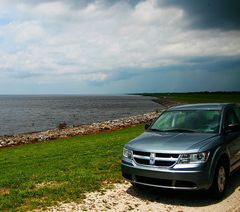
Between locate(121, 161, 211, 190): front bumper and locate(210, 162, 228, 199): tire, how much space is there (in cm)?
29

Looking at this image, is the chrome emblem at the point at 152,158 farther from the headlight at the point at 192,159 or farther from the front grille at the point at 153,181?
the headlight at the point at 192,159

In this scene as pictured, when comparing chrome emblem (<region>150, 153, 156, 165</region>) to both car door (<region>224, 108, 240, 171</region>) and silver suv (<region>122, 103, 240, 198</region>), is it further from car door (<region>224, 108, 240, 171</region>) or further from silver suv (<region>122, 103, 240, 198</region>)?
car door (<region>224, 108, 240, 171</region>)

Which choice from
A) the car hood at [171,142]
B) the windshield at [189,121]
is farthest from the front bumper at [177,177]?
the windshield at [189,121]

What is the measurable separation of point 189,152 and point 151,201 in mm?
1447

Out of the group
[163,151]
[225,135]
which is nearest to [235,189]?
[225,135]

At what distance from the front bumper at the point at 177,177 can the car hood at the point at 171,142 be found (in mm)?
390

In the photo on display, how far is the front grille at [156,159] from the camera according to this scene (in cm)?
663

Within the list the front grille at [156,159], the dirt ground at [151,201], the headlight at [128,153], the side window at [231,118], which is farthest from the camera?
the side window at [231,118]

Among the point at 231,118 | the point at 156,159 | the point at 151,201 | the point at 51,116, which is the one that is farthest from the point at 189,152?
the point at 51,116

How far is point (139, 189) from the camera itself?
26.3 feet

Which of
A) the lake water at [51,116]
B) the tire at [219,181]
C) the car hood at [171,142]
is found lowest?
the lake water at [51,116]

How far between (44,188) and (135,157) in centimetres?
259

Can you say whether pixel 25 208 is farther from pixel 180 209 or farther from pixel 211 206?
pixel 211 206

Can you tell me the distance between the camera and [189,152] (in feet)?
21.6
